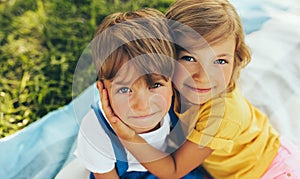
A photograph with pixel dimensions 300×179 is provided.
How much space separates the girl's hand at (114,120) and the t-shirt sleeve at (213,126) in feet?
0.40

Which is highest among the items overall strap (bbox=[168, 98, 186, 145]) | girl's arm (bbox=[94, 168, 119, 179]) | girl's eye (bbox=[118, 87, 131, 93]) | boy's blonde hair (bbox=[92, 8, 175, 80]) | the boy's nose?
boy's blonde hair (bbox=[92, 8, 175, 80])

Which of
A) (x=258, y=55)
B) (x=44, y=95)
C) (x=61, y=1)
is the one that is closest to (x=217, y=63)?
(x=258, y=55)

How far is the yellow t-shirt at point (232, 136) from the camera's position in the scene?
101cm

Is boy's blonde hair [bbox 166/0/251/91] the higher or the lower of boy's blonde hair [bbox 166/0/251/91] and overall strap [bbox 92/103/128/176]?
the higher

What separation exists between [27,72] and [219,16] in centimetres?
94

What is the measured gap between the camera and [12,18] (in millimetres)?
1888

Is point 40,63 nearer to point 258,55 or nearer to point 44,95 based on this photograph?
point 44,95

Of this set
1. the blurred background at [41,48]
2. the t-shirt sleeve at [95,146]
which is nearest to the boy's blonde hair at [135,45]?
the t-shirt sleeve at [95,146]

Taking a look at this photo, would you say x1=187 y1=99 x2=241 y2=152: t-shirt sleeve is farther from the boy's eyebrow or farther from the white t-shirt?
the boy's eyebrow

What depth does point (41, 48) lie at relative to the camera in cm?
180

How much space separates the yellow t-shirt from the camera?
1.01 metres

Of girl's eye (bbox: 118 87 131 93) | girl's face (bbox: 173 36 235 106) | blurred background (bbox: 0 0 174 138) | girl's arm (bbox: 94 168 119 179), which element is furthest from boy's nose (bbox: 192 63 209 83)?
blurred background (bbox: 0 0 174 138)

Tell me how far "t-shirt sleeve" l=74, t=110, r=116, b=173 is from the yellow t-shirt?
0.48 feet

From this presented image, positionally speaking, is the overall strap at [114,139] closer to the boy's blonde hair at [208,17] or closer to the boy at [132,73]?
the boy at [132,73]
